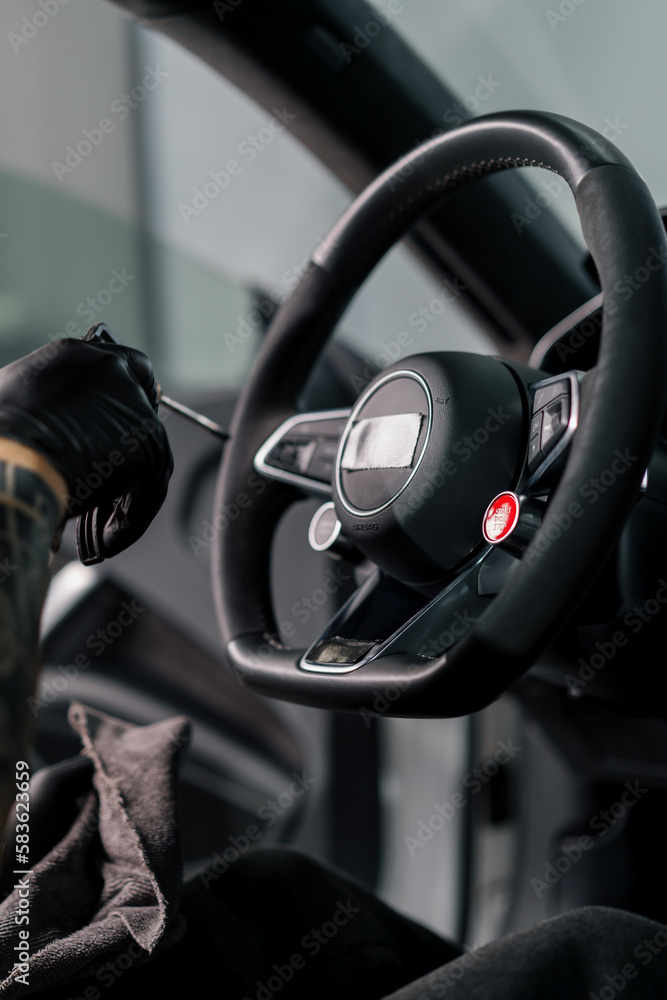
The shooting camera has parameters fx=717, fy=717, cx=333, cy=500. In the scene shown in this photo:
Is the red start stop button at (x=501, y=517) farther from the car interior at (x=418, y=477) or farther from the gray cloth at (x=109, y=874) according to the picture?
the gray cloth at (x=109, y=874)

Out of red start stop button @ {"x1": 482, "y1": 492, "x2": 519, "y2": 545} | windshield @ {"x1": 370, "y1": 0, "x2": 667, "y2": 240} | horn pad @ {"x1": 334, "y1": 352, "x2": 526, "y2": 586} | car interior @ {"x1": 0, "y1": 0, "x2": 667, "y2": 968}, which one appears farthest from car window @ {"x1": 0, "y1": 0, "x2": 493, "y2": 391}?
red start stop button @ {"x1": 482, "y1": 492, "x2": 519, "y2": 545}

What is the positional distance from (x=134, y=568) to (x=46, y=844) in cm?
61

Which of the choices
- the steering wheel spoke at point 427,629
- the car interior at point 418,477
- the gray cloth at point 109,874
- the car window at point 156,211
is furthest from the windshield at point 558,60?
the gray cloth at point 109,874

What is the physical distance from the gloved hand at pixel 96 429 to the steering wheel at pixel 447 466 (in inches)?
6.1

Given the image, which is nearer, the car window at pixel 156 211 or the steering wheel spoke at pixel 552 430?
the steering wheel spoke at pixel 552 430

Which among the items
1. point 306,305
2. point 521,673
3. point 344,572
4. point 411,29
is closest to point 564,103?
point 411,29

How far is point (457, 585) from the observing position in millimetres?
484

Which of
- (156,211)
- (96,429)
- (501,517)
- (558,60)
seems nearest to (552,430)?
(501,517)

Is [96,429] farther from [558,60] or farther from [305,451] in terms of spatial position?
[558,60]

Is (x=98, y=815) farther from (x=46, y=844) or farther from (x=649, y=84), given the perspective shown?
(x=649, y=84)

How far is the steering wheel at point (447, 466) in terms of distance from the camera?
0.36m

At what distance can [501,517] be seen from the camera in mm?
425

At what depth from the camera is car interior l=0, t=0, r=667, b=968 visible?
42cm

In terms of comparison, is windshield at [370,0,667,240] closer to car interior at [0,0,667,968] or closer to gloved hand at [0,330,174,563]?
car interior at [0,0,667,968]
